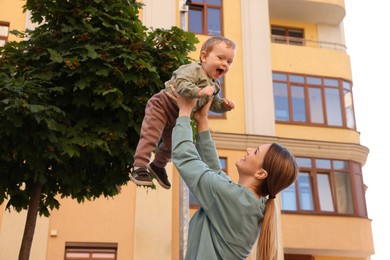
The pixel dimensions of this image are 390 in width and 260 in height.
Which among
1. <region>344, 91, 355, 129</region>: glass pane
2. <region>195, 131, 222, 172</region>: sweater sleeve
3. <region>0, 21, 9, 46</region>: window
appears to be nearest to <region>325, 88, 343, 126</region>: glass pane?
<region>344, 91, 355, 129</region>: glass pane

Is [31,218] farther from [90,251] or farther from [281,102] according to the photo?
[281,102]

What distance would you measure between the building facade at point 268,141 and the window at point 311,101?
4 centimetres

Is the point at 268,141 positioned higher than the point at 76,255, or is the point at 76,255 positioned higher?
the point at 268,141

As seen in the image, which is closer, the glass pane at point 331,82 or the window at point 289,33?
the glass pane at point 331,82

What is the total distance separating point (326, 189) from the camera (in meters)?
21.3

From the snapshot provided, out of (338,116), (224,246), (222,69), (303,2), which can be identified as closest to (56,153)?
(222,69)

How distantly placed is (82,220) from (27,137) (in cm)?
883

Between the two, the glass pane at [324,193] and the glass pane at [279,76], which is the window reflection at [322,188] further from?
the glass pane at [279,76]

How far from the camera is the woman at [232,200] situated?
3754 millimetres

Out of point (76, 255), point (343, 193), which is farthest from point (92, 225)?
point (343, 193)

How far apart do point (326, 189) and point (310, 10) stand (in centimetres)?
772

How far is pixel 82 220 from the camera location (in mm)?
17812

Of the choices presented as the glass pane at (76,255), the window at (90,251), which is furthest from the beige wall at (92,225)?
the glass pane at (76,255)

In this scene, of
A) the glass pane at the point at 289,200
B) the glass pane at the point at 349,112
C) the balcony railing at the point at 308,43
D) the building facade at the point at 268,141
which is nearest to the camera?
the building facade at the point at 268,141
